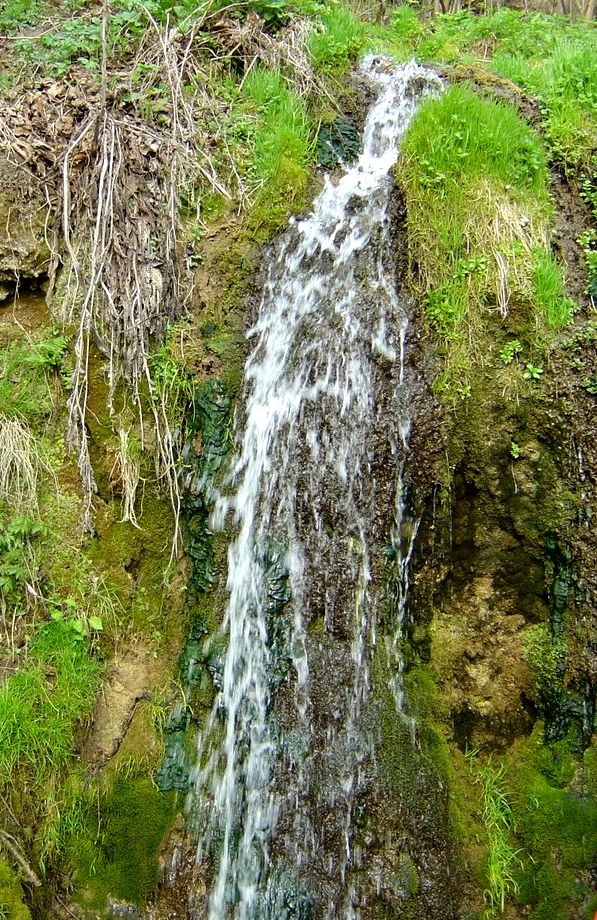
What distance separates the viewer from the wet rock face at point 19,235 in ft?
12.1

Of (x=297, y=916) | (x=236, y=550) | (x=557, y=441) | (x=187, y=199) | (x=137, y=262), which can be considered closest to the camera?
(x=297, y=916)

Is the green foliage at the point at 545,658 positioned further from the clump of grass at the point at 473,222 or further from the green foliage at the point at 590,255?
the green foliage at the point at 590,255

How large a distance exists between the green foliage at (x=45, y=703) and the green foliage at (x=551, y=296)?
2874mm

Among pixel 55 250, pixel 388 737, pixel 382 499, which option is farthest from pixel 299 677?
pixel 55 250

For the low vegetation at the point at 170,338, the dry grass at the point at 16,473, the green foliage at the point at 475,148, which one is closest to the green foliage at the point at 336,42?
the low vegetation at the point at 170,338

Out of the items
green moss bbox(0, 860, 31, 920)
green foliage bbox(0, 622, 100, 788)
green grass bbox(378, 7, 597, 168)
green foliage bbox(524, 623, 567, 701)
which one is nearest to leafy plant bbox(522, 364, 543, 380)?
green foliage bbox(524, 623, 567, 701)

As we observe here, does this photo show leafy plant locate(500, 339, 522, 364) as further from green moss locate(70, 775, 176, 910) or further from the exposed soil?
green moss locate(70, 775, 176, 910)

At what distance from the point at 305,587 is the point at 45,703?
1.34 m

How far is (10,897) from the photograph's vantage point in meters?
2.62

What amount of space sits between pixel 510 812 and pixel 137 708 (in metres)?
1.87

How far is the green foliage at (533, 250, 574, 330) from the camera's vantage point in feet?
10.5

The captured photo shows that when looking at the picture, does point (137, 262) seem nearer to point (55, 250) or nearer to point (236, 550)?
point (55, 250)

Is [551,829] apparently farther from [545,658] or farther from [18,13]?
[18,13]

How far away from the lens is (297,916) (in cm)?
285
